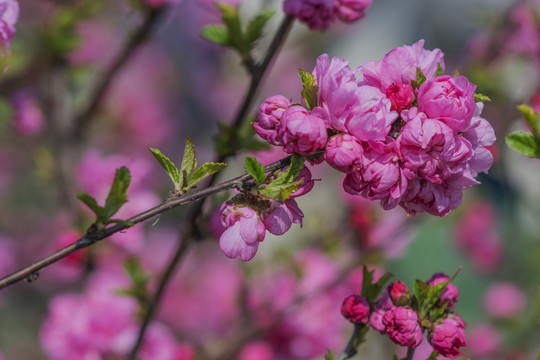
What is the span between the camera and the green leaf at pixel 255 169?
2.37 ft

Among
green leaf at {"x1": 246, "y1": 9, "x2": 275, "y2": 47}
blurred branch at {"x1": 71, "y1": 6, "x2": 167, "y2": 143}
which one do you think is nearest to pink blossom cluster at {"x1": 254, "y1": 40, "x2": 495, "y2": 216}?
green leaf at {"x1": 246, "y1": 9, "x2": 275, "y2": 47}

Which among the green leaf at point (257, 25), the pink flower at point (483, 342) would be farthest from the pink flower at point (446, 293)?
the pink flower at point (483, 342)

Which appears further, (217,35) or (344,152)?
(217,35)

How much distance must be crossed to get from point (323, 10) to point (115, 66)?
91 centimetres

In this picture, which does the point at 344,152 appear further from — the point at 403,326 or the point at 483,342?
the point at 483,342

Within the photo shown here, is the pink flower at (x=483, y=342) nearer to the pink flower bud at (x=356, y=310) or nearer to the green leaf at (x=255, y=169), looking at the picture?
the pink flower bud at (x=356, y=310)

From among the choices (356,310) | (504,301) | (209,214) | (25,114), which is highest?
(356,310)

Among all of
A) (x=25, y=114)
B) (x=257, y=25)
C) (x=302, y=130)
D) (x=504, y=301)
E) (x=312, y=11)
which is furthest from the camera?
(x=504, y=301)

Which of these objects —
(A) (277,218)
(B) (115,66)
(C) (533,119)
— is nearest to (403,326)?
(A) (277,218)

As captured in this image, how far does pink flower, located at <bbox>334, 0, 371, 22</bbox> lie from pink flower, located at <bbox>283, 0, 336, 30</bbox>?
0.04 metres

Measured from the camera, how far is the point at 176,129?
3553 millimetres

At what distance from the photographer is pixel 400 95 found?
0.75 metres

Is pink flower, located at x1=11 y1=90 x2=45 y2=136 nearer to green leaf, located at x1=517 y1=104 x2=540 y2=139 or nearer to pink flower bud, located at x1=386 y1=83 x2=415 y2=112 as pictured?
pink flower bud, located at x1=386 y1=83 x2=415 y2=112

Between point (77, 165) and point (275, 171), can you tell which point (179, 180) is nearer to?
point (275, 171)
